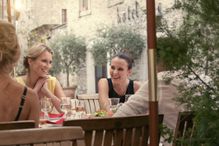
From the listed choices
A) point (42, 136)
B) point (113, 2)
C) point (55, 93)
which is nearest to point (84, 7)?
point (113, 2)

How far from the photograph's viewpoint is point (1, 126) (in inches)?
73.9

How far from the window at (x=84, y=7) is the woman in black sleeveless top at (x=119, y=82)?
15889 millimetres

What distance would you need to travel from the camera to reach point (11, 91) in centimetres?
245

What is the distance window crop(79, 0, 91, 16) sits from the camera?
814 inches

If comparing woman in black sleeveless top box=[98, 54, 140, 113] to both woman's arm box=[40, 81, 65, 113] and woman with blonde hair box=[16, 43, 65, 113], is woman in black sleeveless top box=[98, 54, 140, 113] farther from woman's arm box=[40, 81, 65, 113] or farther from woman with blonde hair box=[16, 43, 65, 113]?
woman with blonde hair box=[16, 43, 65, 113]

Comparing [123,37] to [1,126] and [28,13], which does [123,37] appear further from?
[1,126]

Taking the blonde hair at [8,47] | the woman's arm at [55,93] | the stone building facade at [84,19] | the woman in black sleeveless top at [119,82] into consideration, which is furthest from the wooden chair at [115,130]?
the stone building facade at [84,19]

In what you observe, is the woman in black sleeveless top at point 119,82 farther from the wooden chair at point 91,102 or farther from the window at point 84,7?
the window at point 84,7

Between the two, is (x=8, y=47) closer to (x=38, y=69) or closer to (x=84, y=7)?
(x=38, y=69)

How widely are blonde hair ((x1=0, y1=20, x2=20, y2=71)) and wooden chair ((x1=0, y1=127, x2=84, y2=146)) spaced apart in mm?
944

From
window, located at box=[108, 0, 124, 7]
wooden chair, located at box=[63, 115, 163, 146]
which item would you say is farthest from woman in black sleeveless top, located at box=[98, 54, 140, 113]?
window, located at box=[108, 0, 124, 7]

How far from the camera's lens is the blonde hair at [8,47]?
94.7 inches

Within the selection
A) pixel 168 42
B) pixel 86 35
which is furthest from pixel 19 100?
pixel 86 35

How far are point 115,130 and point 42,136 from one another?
2.25 ft
